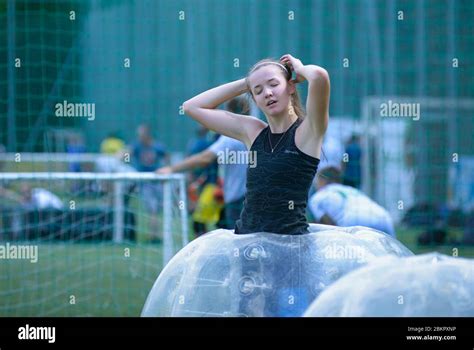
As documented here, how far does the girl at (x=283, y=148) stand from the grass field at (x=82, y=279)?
301 cm

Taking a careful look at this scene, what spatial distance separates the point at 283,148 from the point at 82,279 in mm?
4510

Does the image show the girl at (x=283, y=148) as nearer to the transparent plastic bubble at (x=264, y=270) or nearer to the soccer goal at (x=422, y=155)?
the transparent plastic bubble at (x=264, y=270)

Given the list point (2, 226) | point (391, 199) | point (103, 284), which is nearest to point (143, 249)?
point (103, 284)

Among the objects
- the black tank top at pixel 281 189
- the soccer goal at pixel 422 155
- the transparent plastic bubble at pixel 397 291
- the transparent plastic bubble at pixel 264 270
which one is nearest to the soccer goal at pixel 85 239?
the soccer goal at pixel 422 155

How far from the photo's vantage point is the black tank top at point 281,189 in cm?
468

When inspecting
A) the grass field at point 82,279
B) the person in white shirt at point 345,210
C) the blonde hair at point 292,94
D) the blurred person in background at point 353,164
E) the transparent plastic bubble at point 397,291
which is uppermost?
the blonde hair at point 292,94

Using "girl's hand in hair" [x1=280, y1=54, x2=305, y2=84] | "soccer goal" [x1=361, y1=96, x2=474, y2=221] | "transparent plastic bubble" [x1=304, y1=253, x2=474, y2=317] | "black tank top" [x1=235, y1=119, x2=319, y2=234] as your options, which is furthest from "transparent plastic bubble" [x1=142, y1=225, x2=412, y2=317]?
"soccer goal" [x1=361, y1=96, x2=474, y2=221]

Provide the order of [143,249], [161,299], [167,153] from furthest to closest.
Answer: [167,153]
[143,249]
[161,299]

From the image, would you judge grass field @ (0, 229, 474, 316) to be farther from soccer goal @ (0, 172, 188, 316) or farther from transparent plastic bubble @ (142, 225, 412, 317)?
transparent plastic bubble @ (142, 225, 412, 317)

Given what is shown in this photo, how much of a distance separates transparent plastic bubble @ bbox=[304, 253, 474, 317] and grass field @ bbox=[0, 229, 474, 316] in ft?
11.6
